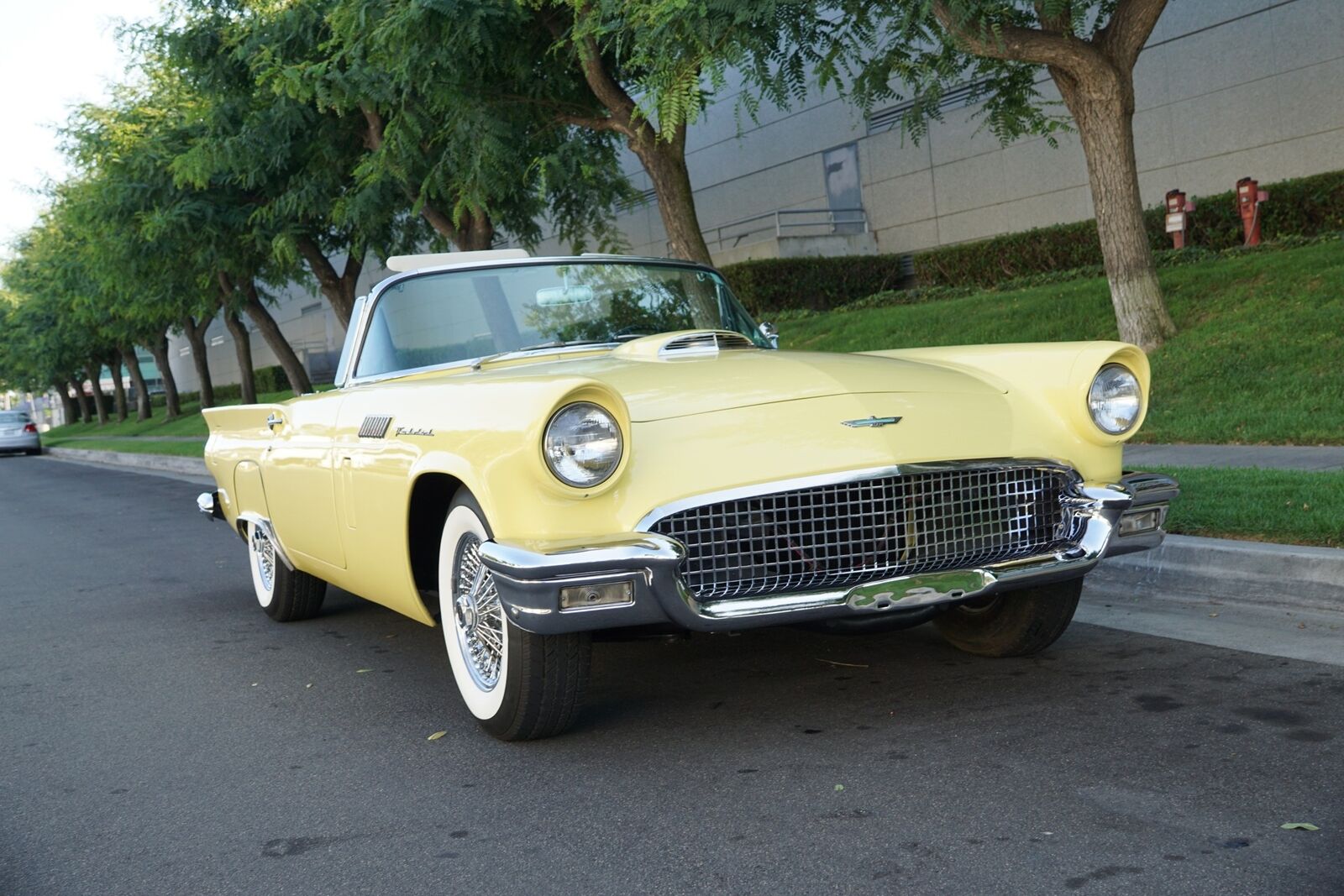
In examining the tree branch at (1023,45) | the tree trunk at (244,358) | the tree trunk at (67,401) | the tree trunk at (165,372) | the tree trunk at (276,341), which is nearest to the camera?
the tree branch at (1023,45)

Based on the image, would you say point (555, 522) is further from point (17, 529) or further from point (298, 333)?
point (298, 333)

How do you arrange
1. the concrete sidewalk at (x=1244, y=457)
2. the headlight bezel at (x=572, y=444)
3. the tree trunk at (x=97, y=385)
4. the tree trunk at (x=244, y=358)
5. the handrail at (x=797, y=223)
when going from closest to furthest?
the headlight bezel at (x=572, y=444) → the concrete sidewalk at (x=1244, y=457) → the handrail at (x=797, y=223) → the tree trunk at (x=244, y=358) → the tree trunk at (x=97, y=385)

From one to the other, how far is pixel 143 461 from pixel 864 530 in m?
25.2

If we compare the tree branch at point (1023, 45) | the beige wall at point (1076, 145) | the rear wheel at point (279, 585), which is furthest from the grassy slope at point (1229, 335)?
the rear wheel at point (279, 585)

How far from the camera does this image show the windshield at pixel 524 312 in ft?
17.0

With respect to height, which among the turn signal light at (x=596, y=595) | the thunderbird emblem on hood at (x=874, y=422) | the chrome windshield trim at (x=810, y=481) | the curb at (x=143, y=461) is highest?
the thunderbird emblem on hood at (x=874, y=422)

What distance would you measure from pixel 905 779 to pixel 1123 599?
2.64 m

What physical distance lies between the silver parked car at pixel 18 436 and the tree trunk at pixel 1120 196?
3706 centimetres

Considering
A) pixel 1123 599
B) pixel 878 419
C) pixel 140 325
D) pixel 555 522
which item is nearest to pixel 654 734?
pixel 555 522

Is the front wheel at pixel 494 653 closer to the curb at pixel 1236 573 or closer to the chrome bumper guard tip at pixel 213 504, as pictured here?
the curb at pixel 1236 573

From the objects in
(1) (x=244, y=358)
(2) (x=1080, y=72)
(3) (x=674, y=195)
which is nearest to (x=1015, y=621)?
(2) (x=1080, y=72)

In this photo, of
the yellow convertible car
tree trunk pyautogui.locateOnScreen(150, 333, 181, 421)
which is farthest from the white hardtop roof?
tree trunk pyautogui.locateOnScreen(150, 333, 181, 421)

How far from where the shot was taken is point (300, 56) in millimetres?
16578

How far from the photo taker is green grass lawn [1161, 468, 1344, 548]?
Result: 19.0ft
